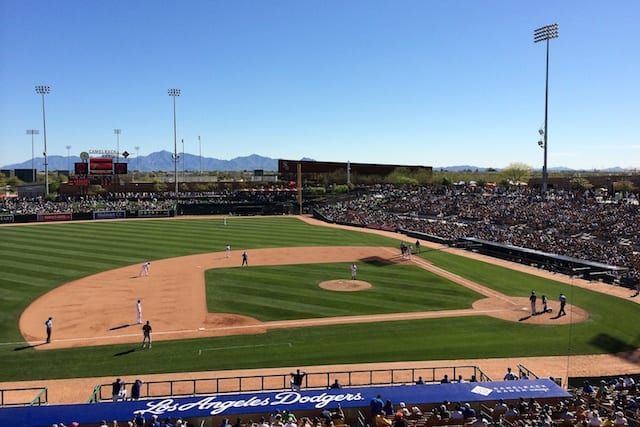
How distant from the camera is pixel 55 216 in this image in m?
70.2

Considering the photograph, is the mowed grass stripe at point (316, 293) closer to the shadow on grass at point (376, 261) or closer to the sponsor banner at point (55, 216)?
the shadow on grass at point (376, 261)

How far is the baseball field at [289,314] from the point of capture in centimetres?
2019

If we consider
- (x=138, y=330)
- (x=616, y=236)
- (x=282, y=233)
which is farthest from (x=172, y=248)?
(x=616, y=236)

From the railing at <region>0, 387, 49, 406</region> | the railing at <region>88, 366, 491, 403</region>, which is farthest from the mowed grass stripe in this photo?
the railing at <region>0, 387, 49, 406</region>

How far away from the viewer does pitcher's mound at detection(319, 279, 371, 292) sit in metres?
30.8

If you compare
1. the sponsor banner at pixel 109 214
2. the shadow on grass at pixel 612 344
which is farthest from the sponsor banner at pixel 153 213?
the shadow on grass at pixel 612 344

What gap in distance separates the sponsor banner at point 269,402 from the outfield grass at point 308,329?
589 cm

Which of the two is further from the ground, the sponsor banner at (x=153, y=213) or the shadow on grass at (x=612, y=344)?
the sponsor banner at (x=153, y=213)

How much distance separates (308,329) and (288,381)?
5508 mm

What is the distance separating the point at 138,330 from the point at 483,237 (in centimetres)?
Result: 3636

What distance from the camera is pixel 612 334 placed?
76.7 ft

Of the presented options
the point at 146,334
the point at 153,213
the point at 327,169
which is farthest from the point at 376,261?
the point at 327,169

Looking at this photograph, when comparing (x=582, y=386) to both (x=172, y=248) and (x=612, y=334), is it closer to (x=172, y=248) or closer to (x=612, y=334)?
(x=612, y=334)

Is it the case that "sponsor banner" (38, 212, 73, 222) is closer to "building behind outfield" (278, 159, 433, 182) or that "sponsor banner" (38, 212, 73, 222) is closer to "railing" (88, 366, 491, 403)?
"building behind outfield" (278, 159, 433, 182)
